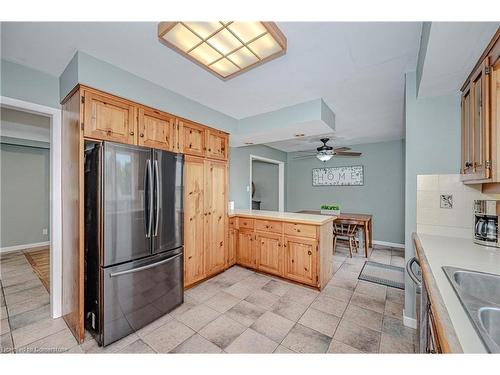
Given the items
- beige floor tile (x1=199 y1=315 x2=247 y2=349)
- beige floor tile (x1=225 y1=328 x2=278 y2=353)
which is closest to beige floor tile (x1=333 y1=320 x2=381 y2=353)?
beige floor tile (x1=225 y1=328 x2=278 y2=353)

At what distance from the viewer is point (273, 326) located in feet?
6.48

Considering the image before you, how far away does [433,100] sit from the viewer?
188cm

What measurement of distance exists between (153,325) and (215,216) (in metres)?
1.43

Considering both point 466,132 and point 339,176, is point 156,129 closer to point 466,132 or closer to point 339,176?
point 466,132

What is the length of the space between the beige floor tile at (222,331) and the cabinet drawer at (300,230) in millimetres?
1272

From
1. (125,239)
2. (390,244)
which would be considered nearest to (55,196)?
(125,239)

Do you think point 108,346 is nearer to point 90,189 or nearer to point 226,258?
point 90,189

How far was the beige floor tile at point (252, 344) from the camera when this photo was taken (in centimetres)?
168

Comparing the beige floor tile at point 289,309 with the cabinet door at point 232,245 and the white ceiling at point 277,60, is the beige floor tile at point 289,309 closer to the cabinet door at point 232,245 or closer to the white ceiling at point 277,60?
the cabinet door at point 232,245

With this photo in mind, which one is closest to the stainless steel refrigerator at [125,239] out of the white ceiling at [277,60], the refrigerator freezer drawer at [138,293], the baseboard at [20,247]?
the refrigerator freezer drawer at [138,293]

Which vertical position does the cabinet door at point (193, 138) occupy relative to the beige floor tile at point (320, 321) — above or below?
above

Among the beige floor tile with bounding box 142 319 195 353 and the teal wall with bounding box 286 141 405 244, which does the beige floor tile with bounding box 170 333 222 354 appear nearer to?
the beige floor tile with bounding box 142 319 195 353
